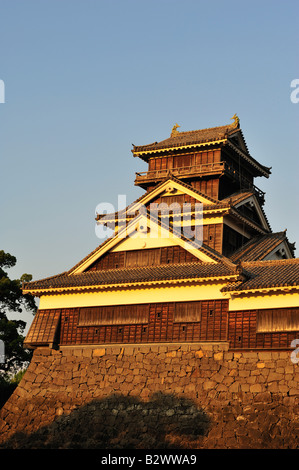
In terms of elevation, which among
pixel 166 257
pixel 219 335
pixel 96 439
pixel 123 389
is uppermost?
pixel 166 257

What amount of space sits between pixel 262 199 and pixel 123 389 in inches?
607

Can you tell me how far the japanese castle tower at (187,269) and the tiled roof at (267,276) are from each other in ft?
0.15

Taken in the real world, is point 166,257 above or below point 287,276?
above

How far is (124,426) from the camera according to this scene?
25703 millimetres

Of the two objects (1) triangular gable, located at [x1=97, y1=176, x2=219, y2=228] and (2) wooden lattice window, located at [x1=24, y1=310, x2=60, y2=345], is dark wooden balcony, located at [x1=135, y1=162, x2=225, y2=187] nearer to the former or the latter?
(1) triangular gable, located at [x1=97, y1=176, x2=219, y2=228]

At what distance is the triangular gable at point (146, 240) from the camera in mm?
28406

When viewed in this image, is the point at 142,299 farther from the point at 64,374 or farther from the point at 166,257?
the point at 64,374

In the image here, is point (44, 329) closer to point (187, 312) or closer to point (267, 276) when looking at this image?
point (187, 312)

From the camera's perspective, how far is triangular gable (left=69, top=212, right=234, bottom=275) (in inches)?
1118

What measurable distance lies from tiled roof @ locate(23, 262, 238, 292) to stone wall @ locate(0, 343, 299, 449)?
2.80 meters

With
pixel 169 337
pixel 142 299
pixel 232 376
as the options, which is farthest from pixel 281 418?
pixel 142 299

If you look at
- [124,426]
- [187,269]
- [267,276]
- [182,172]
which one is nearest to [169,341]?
[187,269]

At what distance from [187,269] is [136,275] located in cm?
241

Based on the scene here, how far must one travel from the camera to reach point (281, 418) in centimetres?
2284
